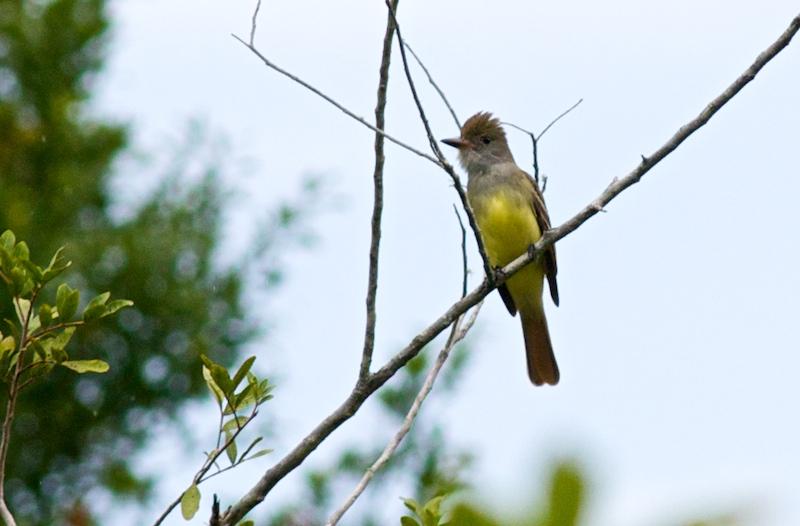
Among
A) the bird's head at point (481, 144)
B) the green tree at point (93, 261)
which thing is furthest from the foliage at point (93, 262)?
the bird's head at point (481, 144)

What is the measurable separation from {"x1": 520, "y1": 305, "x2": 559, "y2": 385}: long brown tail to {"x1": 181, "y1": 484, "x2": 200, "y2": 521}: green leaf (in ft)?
11.6

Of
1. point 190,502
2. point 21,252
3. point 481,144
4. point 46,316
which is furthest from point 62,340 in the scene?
point 481,144

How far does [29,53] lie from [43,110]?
34 centimetres

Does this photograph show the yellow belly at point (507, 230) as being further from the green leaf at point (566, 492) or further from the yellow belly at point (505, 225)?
the green leaf at point (566, 492)

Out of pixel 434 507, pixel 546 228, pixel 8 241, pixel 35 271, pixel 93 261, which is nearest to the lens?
pixel 434 507

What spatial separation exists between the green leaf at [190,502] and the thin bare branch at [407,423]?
0.27 m

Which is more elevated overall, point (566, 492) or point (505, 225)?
point (505, 225)

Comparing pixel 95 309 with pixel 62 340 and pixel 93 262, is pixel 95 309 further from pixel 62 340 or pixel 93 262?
pixel 93 262

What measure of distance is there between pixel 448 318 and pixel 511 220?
99.9 inches

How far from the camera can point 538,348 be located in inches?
234

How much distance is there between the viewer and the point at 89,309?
100 inches

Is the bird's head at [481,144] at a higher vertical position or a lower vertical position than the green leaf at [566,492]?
higher

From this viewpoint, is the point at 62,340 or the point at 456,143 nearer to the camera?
the point at 62,340

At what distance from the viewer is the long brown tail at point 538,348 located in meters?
5.87
